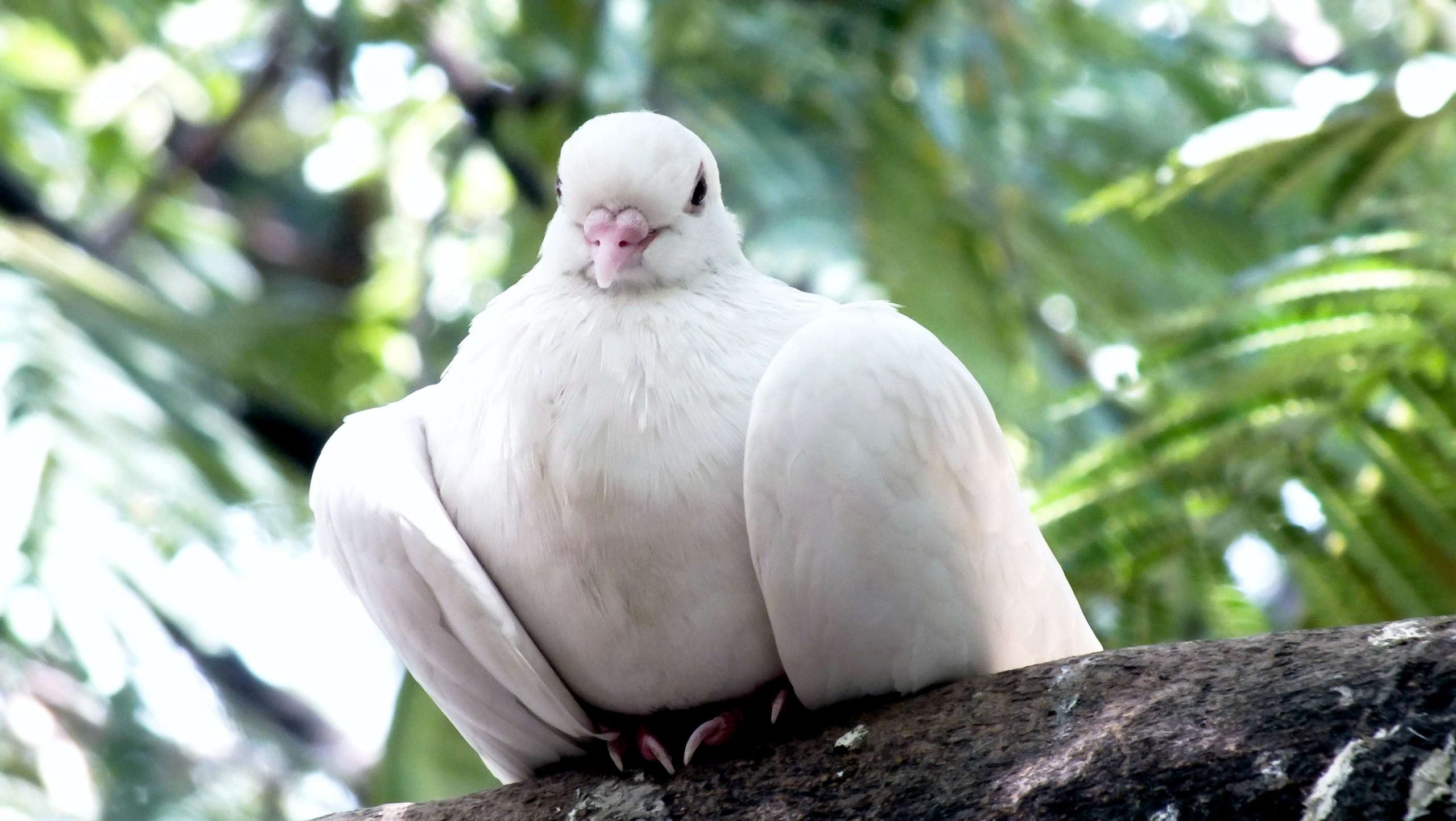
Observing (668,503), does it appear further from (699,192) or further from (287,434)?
(287,434)

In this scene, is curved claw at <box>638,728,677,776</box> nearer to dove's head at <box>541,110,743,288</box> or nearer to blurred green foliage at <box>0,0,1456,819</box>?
dove's head at <box>541,110,743,288</box>

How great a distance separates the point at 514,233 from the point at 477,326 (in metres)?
4.16

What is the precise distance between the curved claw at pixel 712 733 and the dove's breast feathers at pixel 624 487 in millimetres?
72

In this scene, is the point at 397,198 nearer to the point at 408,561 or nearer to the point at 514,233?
the point at 514,233

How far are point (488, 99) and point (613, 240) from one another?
5.29 meters

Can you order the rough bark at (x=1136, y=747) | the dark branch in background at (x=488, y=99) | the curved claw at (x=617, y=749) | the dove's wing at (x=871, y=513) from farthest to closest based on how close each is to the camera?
the dark branch in background at (x=488, y=99) < the curved claw at (x=617, y=749) < the dove's wing at (x=871, y=513) < the rough bark at (x=1136, y=747)

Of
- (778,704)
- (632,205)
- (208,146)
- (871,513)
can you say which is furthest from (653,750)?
(208,146)

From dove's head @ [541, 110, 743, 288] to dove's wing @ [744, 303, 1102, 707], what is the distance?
43cm

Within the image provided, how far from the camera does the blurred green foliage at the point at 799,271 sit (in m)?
3.90

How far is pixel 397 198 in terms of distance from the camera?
939 cm

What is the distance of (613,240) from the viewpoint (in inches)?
123

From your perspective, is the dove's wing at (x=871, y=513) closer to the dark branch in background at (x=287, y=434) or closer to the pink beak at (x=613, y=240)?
the pink beak at (x=613, y=240)

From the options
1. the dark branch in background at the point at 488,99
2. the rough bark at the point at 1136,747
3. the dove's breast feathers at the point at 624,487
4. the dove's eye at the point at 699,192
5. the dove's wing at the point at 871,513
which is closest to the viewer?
the rough bark at the point at 1136,747

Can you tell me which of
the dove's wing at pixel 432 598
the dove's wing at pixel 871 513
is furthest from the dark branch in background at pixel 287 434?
the dove's wing at pixel 871 513
